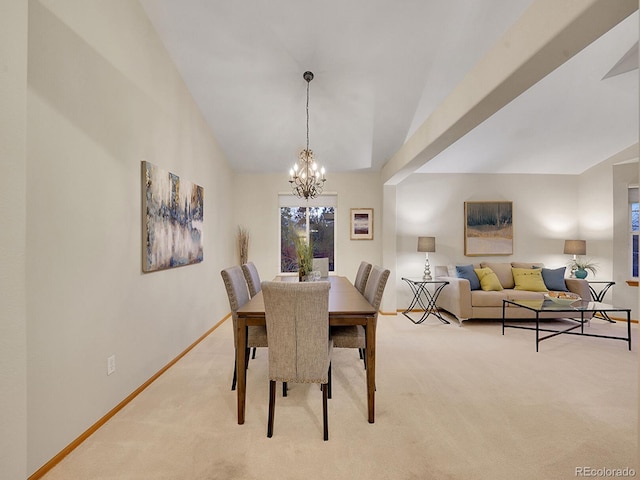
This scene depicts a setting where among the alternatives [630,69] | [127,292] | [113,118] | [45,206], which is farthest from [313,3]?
[630,69]

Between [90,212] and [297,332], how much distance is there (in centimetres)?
155

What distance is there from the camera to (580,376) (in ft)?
9.36

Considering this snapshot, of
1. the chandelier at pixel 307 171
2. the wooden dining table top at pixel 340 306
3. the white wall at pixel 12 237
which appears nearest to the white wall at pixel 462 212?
the chandelier at pixel 307 171

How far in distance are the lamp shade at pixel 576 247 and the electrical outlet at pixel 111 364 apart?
632cm

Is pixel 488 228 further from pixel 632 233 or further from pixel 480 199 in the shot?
pixel 632 233

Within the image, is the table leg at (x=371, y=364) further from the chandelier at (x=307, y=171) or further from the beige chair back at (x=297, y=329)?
the chandelier at (x=307, y=171)

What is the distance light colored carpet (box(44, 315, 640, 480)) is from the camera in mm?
1700

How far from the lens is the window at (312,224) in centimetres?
559

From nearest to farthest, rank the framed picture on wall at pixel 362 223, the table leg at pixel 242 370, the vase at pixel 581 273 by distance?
1. the table leg at pixel 242 370
2. the vase at pixel 581 273
3. the framed picture on wall at pixel 362 223

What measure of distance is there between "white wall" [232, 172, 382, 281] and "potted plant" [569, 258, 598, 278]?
3146mm

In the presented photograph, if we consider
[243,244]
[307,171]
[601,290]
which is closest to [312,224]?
[243,244]

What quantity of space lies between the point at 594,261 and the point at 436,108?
4.25 m

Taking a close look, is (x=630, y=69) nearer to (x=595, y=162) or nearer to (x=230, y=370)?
(x=595, y=162)

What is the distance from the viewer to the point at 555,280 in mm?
4852
